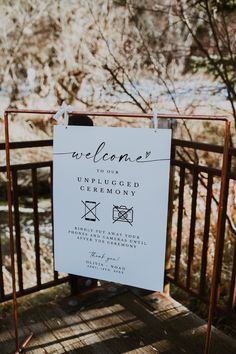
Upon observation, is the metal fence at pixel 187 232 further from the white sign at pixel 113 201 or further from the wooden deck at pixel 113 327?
the white sign at pixel 113 201

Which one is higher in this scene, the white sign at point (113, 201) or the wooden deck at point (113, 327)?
the white sign at point (113, 201)

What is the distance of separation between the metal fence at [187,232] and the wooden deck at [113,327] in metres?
0.19

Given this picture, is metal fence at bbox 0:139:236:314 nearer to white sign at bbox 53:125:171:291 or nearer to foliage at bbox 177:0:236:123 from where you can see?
white sign at bbox 53:125:171:291

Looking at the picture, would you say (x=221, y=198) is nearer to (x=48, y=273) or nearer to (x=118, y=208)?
(x=118, y=208)

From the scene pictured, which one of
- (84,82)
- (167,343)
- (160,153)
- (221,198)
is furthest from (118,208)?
(84,82)

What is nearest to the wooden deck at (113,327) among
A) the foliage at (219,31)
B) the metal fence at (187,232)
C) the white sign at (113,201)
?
the metal fence at (187,232)

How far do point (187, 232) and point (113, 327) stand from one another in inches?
72.9

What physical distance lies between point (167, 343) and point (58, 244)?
0.91m

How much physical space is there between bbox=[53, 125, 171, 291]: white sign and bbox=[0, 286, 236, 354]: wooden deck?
49cm

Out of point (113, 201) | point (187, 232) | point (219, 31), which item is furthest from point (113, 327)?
point (219, 31)

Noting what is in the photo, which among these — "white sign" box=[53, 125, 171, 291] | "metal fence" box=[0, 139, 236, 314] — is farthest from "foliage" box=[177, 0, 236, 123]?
"white sign" box=[53, 125, 171, 291]

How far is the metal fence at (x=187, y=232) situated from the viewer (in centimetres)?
228

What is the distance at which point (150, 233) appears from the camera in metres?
1.87

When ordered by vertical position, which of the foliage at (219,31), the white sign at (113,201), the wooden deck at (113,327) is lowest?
the wooden deck at (113,327)
